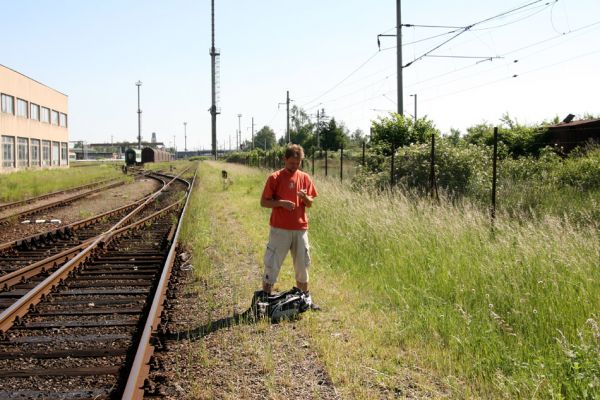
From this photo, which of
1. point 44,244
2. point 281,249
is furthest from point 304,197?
point 44,244

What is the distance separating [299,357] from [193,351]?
38.4 inches

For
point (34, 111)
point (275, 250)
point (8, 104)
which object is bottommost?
point (275, 250)

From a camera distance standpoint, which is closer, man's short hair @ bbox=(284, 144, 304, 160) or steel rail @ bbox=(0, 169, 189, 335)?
steel rail @ bbox=(0, 169, 189, 335)

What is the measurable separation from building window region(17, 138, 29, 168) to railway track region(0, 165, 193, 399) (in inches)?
1701

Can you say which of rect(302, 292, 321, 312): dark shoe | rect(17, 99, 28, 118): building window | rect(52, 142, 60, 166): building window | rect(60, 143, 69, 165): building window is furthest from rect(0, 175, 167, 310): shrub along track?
rect(60, 143, 69, 165): building window

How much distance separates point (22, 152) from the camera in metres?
49.4

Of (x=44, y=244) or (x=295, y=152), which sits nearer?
(x=295, y=152)

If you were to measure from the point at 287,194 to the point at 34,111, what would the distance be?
54.0 meters

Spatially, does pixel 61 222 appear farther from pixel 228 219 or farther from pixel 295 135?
pixel 295 135

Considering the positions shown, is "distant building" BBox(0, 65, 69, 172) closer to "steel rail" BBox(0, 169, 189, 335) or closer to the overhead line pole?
the overhead line pole

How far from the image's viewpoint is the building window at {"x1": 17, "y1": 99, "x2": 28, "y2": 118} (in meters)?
49.0

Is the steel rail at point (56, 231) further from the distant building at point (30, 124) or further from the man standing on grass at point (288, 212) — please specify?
the distant building at point (30, 124)

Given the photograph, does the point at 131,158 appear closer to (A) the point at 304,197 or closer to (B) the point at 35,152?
(B) the point at 35,152

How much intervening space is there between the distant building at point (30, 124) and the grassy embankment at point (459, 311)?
140ft
